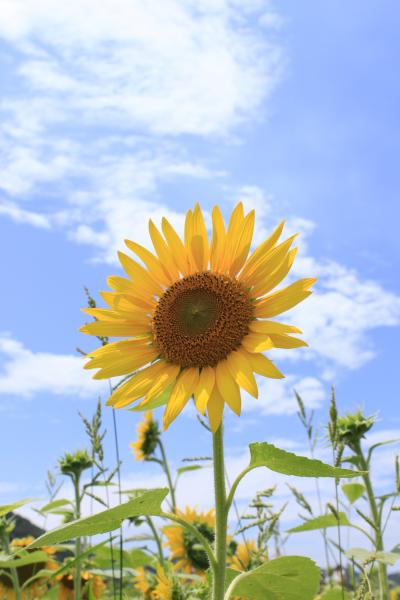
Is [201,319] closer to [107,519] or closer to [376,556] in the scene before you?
[107,519]

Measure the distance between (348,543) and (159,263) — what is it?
100 inches

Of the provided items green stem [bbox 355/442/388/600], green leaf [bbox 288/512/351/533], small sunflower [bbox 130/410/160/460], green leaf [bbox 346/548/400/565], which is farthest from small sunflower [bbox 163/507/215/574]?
green leaf [bbox 346/548/400/565]

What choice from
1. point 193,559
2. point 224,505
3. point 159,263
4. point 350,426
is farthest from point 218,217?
point 193,559

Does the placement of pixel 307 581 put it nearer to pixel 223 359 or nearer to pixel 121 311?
pixel 223 359

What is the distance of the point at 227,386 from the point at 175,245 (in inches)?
30.2

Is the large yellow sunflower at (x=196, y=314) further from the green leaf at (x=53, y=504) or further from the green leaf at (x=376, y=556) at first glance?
the green leaf at (x=53, y=504)

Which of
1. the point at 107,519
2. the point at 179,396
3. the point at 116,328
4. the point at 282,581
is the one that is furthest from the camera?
the point at 116,328

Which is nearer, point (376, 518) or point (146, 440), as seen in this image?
point (376, 518)

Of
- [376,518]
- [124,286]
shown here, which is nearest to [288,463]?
[124,286]

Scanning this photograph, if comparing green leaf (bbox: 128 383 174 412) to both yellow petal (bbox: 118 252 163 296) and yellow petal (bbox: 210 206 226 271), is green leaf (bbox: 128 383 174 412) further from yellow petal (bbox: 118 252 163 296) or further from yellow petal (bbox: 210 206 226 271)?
yellow petal (bbox: 210 206 226 271)

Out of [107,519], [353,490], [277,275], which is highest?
[277,275]

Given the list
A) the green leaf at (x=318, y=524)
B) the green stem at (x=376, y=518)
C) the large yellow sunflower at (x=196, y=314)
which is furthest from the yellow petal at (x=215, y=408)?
the green stem at (x=376, y=518)

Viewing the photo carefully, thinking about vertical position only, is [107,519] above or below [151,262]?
below

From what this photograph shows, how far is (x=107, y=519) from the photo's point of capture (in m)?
2.29
